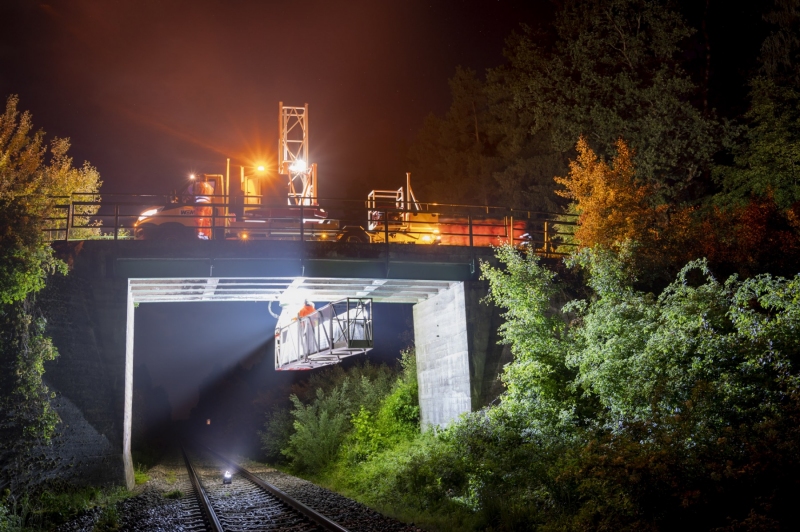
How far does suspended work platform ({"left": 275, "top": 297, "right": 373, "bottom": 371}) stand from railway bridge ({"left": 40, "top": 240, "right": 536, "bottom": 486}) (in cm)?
85

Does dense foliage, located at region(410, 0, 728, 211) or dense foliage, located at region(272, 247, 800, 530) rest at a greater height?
dense foliage, located at region(410, 0, 728, 211)

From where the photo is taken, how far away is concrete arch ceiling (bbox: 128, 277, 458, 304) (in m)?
19.4

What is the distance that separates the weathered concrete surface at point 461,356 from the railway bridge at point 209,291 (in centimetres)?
3

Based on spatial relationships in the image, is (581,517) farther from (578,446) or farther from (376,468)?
(376,468)

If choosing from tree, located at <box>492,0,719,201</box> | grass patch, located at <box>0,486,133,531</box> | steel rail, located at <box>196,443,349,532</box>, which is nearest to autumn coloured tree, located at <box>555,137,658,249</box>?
tree, located at <box>492,0,719,201</box>

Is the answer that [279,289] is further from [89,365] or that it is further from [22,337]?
[22,337]

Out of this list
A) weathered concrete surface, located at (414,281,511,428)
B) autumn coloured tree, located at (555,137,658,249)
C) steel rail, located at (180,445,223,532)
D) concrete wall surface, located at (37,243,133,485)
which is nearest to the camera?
steel rail, located at (180,445,223,532)

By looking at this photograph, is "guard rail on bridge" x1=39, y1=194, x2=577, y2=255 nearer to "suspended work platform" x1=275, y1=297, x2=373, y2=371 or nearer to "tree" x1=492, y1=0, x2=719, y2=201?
"suspended work platform" x1=275, y1=297, x2=373, y2=371

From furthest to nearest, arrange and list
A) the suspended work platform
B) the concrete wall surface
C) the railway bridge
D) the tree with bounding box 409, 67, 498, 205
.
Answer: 1. the tree with bounding box 409, 67, 498, 205
2. the suspended work platform
3. the railway bridge
4. the concrete wall surface

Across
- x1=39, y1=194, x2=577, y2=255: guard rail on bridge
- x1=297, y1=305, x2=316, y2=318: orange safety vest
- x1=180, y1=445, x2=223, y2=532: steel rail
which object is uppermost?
x1=39, y1=194, x2=577, y2=255: guard rail on bridge

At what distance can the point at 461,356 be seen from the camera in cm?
1906

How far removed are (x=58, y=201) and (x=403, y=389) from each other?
17.5 m

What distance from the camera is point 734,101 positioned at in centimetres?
3584

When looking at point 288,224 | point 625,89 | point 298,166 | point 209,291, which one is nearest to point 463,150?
point 625,89
